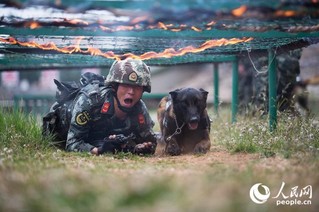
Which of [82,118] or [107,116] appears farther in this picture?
[107,116]

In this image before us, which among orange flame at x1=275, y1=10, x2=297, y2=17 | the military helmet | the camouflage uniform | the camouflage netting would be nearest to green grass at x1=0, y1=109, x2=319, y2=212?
the camouflage uniform

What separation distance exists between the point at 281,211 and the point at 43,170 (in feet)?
6.97

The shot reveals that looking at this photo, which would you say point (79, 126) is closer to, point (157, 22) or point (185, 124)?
point (185, 124)

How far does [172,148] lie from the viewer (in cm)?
653

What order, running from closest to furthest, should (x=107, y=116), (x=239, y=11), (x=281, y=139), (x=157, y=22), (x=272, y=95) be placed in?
1. (x=239, y=11)
2. (x=157, y=22)
3. (x=281, y=139)
4. (x=107, y=116)
5. (x=272, y=95)

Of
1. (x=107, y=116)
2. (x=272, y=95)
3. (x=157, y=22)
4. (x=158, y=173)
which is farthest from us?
(x=272, y=95)

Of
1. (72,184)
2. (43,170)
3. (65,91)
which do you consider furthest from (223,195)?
(65,91)

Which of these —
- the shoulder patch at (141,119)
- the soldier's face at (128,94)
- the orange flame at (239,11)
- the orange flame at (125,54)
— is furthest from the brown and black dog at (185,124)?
the orange flame at (239,11)

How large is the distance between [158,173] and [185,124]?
2399 millimetres

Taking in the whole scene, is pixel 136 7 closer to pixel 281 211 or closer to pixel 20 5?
pixel 20 5

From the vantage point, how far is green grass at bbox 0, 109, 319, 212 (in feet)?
9.26

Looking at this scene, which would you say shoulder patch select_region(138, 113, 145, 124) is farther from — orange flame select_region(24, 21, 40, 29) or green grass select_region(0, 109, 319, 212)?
orange flame select_region(24, 21, 40, 29)

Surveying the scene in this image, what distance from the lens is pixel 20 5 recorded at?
4613 mm

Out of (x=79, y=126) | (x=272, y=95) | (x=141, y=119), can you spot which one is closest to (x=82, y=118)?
(x=79, y=126)
